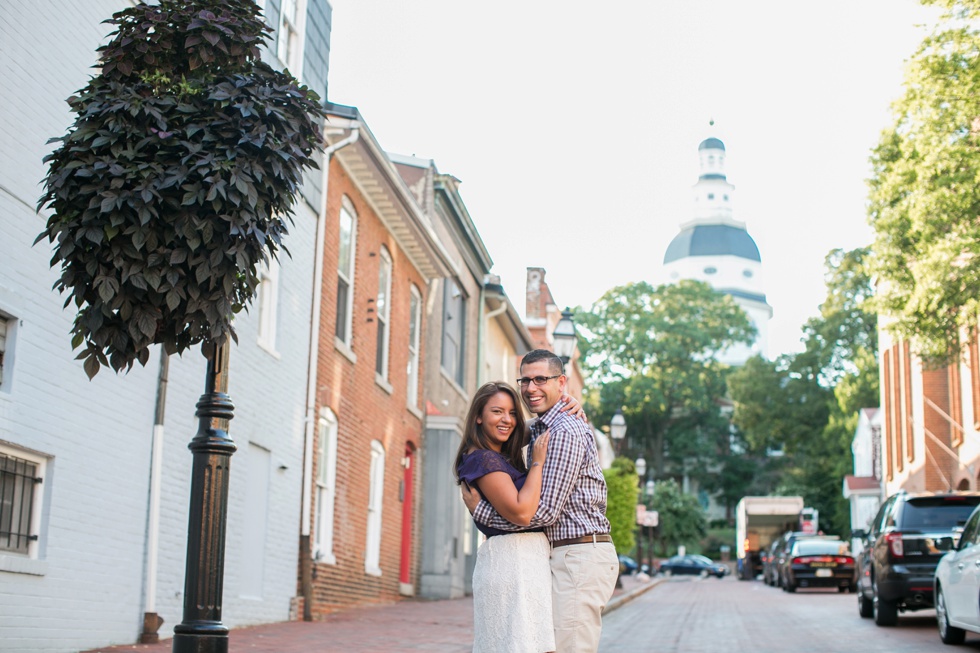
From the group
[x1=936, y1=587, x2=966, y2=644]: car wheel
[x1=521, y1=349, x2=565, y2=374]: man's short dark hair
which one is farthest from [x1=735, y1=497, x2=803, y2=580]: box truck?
[x1=521, y1=349, x2=565, y2=374]: man's short dark hair

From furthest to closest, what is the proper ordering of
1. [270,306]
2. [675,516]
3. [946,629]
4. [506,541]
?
[675,516]
[270,306]
[946,629]
[506,541]

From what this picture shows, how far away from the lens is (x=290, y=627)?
48.2 feet

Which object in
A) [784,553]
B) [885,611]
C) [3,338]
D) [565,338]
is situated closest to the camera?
[3,338]

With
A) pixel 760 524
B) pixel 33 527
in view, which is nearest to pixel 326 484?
pixel 33 527

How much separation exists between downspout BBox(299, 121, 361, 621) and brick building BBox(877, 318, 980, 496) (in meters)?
17.5

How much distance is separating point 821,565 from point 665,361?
48161 mm

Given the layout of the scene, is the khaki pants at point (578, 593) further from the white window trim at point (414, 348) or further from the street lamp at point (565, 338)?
the white window trim at point (414, 348)

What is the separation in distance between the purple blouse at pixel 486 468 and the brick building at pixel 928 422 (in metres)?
26.4

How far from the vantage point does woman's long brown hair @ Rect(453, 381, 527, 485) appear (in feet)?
16.7

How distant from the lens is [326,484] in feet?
58.4

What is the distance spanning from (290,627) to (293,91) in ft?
28.9

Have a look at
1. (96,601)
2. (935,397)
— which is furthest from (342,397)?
(935,397)

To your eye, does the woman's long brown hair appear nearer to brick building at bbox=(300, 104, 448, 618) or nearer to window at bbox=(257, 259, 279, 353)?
window at bbox=(257, 259, 279, 353)

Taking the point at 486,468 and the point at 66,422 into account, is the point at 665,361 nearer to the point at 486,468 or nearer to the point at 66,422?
the point at 66,422
